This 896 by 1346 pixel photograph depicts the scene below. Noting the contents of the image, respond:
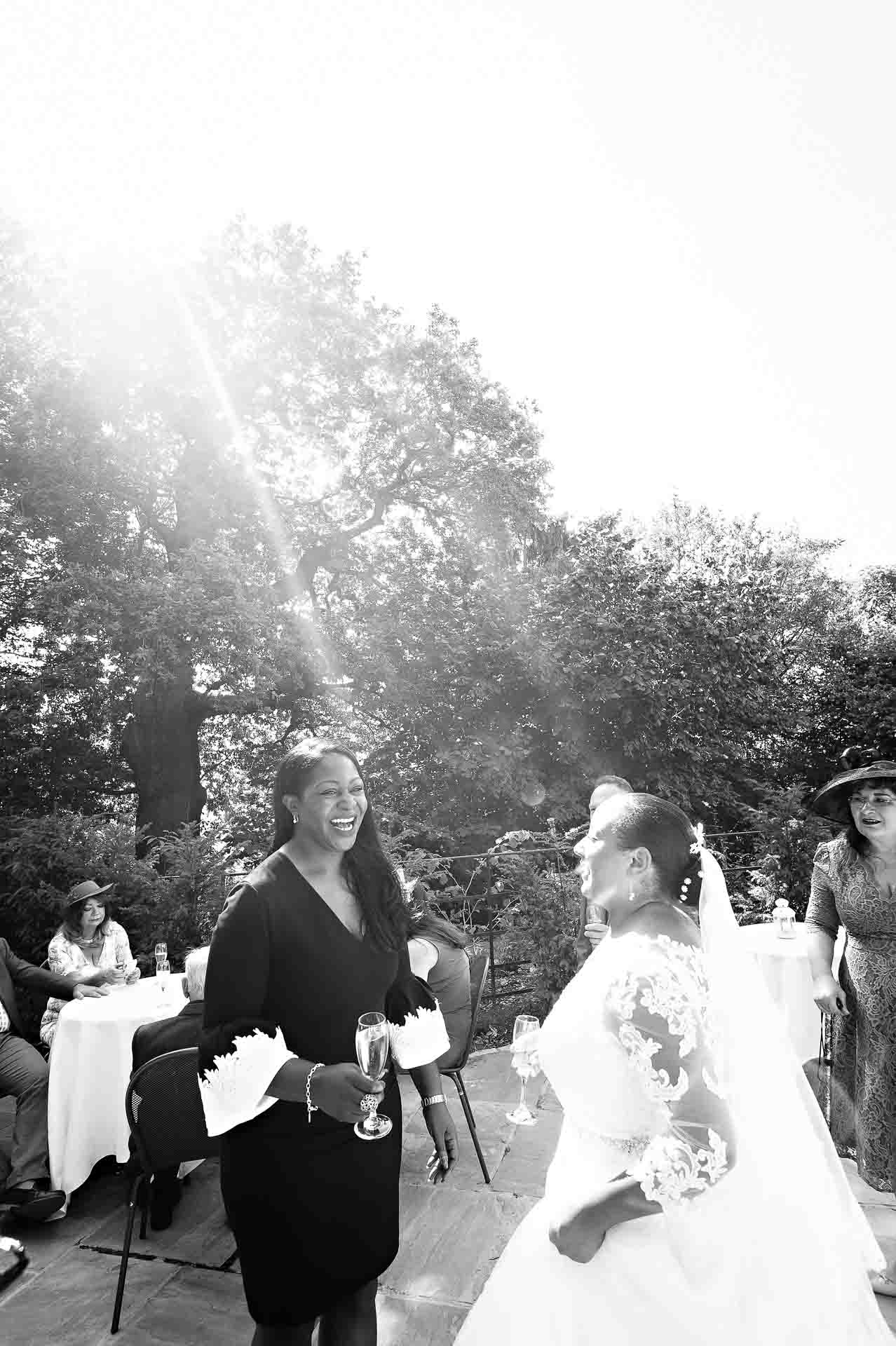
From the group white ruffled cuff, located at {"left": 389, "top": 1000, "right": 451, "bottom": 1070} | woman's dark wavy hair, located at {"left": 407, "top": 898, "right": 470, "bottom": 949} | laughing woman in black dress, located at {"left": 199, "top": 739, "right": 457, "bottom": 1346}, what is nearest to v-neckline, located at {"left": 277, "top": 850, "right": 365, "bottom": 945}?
laughing woman in black dress, located at {"left": 199, "top": 739, "right": 457, "bottom": 1346}

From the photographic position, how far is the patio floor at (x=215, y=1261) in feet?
9.44

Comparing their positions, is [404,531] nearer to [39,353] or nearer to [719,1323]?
[39,353]

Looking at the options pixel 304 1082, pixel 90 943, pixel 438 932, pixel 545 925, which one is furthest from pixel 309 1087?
pixel 545 925

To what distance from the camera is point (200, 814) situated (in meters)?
13.7

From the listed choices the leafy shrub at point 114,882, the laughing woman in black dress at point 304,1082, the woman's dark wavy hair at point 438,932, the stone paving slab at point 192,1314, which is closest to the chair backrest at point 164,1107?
the stone paving slab at point 192,1314

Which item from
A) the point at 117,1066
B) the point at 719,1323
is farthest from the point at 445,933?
the point at 719,1323

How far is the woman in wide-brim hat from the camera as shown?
10.7 feet

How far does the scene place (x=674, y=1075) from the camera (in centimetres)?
167

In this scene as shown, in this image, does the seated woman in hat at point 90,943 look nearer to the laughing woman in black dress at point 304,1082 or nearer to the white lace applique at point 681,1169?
the laughing woman in black dress at point 304,1082

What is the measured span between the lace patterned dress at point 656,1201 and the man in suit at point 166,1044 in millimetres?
2055

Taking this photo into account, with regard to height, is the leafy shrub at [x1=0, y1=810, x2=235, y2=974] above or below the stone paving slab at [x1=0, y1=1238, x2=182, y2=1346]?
above

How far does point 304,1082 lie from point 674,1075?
30.9 inches

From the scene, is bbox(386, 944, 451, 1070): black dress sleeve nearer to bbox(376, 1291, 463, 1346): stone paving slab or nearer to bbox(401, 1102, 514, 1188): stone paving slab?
bbox(376, 1291, 463, 1346): stone paving slab

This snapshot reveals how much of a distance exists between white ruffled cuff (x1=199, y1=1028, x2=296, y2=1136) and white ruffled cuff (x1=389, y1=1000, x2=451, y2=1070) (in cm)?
55
